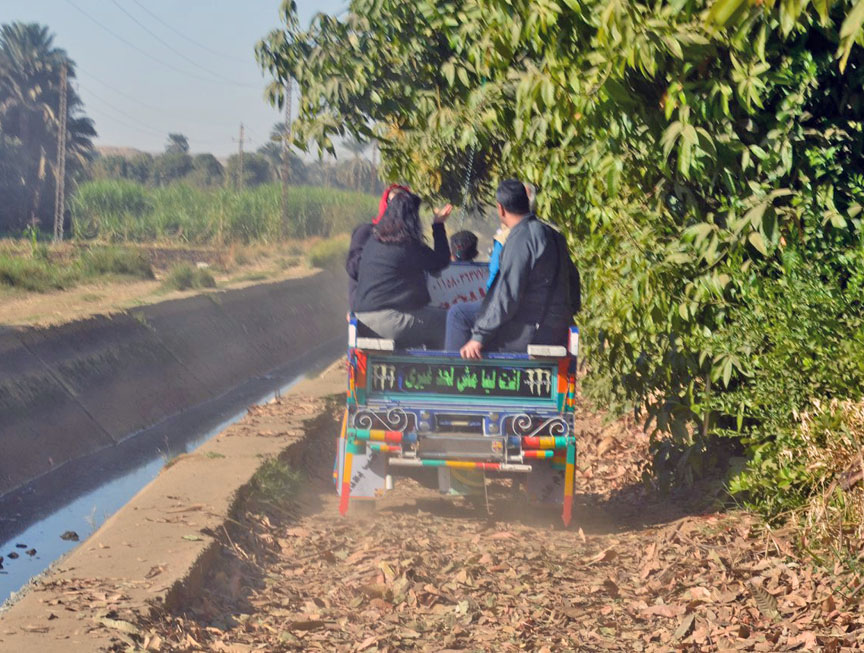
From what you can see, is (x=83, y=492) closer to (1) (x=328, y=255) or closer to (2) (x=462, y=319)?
(2) (x=462, y=319)

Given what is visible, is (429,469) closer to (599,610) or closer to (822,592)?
(599,610)

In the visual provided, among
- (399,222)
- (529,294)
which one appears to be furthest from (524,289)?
(399,222)

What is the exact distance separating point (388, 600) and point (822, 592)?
236 centimetres

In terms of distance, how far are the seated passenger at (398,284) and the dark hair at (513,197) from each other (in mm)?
815

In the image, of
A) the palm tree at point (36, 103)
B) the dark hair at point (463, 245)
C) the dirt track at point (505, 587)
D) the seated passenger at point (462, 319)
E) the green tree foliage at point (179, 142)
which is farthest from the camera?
the green tree foliage at point (179, 142)

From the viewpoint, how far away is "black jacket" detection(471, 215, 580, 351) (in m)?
8.04

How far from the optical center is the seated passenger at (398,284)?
8.62 metres

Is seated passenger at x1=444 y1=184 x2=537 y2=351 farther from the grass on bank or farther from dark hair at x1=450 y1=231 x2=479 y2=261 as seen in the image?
the grass on bank

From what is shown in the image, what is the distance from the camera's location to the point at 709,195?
7.07 m

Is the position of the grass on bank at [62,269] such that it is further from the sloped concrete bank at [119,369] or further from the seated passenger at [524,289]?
the seated passenger at [524,289]

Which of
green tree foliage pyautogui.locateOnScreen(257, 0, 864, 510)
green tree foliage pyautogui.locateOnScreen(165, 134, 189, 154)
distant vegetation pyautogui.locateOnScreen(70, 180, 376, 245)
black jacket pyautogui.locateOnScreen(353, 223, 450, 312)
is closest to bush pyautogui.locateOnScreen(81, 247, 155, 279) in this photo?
distant vegetation pyautogui.locateOnScreen(70, 180, 376, 245)

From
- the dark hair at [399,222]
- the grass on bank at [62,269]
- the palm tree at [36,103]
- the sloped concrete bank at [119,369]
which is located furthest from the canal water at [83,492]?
the palm tree at [36,103]

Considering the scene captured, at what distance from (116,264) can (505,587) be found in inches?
950

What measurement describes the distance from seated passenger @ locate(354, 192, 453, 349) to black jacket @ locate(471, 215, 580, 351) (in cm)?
50
